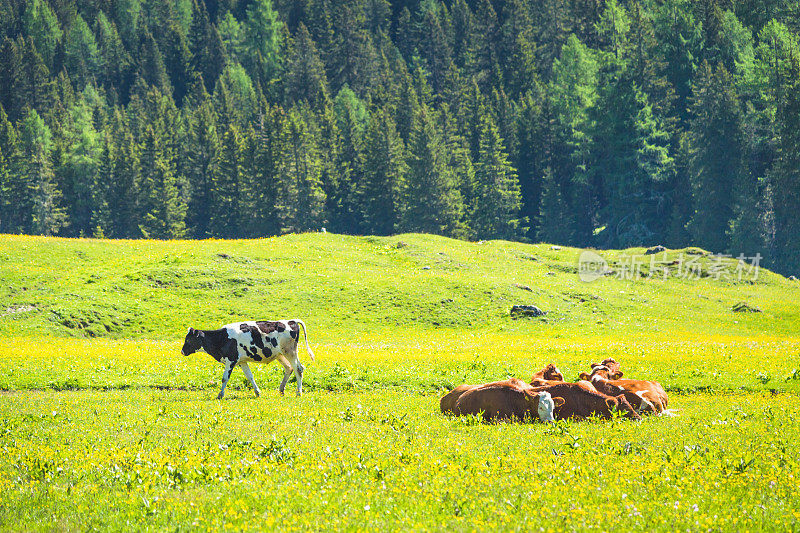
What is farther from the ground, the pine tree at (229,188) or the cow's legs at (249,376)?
the pine tree at (229,188)

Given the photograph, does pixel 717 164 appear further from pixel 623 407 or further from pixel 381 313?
pixel 623 407

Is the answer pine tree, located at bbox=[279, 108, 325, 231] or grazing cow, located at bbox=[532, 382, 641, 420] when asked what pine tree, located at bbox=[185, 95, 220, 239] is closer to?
pine tree, located at bbox=[279, 108, 325, 231]

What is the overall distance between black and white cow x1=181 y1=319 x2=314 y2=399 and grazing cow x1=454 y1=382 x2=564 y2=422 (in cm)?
626

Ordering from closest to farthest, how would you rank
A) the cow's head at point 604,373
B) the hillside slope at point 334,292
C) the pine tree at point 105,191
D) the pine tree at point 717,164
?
1. the cow's head at point 604,373
2. the hillside slope at point 334,292
3. the pine tree at point 717,164
4. the pine tree at point 105,191

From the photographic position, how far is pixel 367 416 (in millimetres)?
17922

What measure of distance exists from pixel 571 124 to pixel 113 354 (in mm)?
115482

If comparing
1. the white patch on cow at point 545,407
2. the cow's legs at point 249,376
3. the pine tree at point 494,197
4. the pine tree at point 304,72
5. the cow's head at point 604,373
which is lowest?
the cow's legs at point 249,376

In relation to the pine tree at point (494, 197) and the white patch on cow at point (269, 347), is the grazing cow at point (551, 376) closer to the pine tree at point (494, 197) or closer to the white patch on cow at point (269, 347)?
the white patch on cow at point (269, 347)

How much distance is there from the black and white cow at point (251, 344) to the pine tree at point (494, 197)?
353 ft

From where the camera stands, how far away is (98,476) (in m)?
12.4

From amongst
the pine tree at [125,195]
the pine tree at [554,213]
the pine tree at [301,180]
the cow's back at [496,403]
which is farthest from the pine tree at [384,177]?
the cow's back at [496,403]

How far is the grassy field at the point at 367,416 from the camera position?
35.0 ft

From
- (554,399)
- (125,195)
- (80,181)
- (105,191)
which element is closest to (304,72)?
(80,181)

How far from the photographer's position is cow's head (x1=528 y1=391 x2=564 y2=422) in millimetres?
17047
